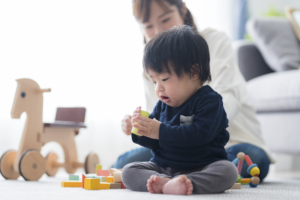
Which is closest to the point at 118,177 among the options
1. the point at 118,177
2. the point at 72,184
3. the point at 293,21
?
the point at 118,177

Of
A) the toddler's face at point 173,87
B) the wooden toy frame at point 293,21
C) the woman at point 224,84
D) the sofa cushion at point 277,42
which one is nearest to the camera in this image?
the toddler's face at point 173,87

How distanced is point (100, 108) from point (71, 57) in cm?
36

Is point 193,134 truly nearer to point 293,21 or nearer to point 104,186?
point 104,186

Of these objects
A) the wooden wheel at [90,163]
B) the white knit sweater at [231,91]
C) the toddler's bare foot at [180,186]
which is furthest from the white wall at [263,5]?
the toddler's bare foot at [180,186]

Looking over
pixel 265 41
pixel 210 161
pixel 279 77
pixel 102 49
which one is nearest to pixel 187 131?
pixel 210 161

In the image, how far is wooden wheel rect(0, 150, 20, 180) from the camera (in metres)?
1.23

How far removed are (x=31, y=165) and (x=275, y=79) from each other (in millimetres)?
1156

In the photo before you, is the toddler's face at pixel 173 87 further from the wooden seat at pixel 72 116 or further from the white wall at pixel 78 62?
the white wall at pixel 78 62

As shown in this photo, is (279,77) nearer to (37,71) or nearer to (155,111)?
(155,111)

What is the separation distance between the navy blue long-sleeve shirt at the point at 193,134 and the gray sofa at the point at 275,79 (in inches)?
32.8

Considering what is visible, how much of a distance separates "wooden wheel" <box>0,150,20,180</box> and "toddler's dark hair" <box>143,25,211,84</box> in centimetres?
75

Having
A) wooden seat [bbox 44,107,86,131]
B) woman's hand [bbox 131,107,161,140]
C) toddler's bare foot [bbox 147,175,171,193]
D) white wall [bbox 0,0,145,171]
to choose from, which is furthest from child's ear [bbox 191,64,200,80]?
A: white wall [bbox 0,0,145,171]

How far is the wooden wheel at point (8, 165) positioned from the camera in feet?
4.05

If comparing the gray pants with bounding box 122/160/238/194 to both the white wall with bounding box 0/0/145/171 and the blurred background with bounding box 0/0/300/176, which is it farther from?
the white wall with bounding box 0/0/145/171
